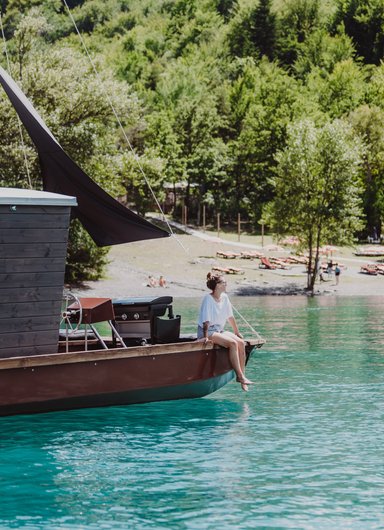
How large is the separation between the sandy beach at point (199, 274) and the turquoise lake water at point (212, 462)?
3361 cm

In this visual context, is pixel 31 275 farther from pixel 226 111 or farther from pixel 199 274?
pixel 226 111

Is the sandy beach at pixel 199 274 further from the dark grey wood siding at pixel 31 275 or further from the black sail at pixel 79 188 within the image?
the dark grey wood siding at pixel 31 275

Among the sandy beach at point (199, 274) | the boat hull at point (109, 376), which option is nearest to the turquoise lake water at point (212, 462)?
the boat hull at point (109, 376)

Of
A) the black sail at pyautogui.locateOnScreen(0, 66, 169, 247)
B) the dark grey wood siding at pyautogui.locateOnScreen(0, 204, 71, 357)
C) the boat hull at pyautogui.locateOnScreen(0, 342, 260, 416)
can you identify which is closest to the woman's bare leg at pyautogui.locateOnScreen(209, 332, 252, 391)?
the boat hull at pyautogui.locateOnScreen(0, 342, 260, 416)

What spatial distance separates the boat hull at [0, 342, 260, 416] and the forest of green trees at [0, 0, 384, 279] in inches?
143

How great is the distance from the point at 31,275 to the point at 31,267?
131 mm

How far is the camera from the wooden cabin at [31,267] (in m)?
14.0

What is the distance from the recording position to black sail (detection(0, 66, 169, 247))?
53.5 ft

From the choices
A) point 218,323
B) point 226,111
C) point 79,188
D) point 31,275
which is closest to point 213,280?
point 218,323

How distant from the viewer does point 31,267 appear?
47.0 feet

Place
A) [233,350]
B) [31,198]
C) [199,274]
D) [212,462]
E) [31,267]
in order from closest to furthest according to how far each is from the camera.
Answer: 1. [212,462]
2. [31,198]
3. [31,267]
4. [233,350]
5. [199,274]

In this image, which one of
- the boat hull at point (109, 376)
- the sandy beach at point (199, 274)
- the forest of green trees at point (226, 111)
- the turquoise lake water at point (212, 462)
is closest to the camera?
the turquoise lake water at point (212, 462)

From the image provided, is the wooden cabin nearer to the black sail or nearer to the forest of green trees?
the black sail

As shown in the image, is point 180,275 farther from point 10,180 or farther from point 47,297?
point 47,297
